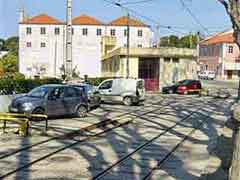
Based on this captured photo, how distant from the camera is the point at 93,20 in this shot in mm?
94812

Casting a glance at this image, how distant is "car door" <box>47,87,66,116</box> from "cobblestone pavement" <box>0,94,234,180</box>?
461mm

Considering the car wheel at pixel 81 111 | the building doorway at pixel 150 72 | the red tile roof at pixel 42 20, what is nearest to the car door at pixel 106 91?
the car wheel at pixel 81 111

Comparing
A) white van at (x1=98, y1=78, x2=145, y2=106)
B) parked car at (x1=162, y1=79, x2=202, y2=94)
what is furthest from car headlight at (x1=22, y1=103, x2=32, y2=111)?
parked car at (x1=162, y1=79, x2=202, y2=94)

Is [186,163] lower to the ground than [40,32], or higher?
lower

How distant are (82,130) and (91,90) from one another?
10.2 meters

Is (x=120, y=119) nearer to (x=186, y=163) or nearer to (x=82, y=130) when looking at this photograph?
(x=82, y=130)

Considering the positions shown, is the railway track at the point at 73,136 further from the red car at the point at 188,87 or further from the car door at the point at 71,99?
the red car at the point at 188,87

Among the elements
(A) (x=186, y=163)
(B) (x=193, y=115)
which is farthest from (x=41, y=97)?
(A) (x=186, y=163)

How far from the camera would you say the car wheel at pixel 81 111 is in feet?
75.9

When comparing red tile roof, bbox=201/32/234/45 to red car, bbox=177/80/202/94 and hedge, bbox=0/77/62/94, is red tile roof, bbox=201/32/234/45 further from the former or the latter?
hedge, bbox=0/77/62/94

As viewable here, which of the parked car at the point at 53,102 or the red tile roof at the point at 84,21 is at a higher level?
the red tile roof at the point at 84,21

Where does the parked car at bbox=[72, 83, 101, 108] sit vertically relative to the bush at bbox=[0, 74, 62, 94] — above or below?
below

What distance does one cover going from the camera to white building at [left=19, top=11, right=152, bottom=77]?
87250 millimetres

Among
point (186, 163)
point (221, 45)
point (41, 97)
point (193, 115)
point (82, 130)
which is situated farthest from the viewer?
point (221, 45)
